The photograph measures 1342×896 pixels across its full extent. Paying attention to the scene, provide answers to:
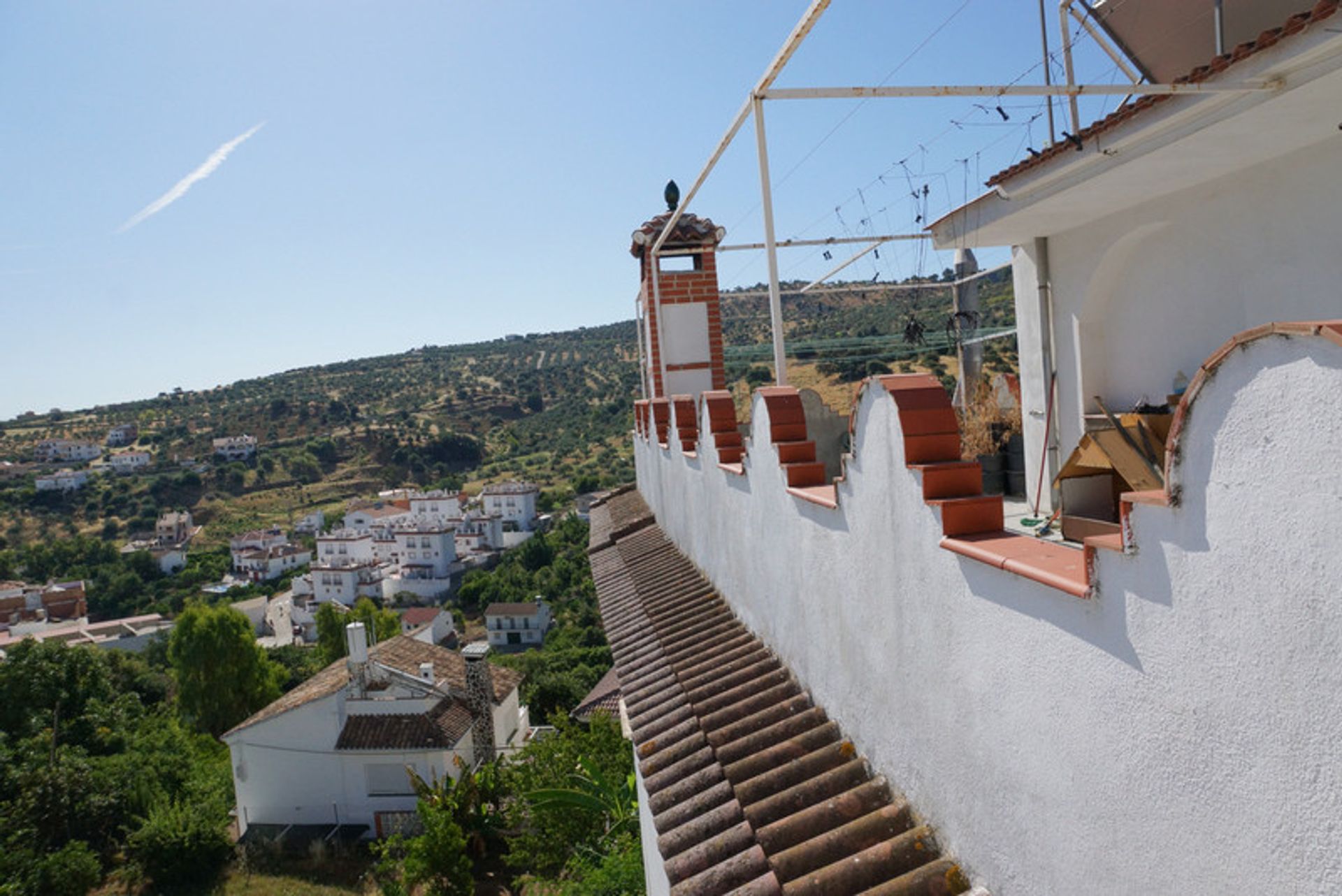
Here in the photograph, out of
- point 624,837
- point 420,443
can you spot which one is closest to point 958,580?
point 624,837

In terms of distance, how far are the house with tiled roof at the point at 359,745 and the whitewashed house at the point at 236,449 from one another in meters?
76.4

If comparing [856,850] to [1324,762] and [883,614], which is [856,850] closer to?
[883,614]

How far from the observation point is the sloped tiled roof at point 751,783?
8.82 ft

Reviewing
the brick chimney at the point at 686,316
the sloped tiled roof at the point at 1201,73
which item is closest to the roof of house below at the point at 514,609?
the brick chimney at the point at 686,316

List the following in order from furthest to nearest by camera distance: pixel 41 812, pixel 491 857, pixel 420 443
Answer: pixel 420 443 < pixel 41 812 < pixel 491 857

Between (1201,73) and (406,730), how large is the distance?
935 inches

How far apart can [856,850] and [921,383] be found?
1.57m

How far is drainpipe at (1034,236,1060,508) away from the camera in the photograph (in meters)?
6.64

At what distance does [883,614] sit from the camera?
296 centimetres

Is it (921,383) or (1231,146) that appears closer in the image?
(921,383)

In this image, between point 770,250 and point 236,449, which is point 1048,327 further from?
point 236,449

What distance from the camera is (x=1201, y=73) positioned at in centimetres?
379

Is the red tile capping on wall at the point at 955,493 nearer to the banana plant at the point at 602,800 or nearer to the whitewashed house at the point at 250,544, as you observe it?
the banana plant at the point at 602,800

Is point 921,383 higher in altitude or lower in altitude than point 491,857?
higher
